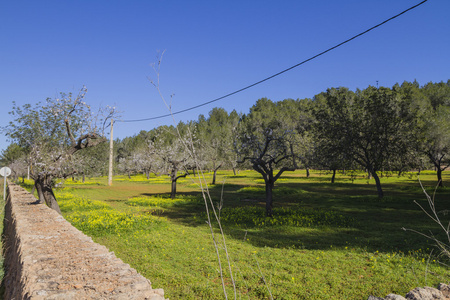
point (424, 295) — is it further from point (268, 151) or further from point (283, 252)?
point (268, 151)

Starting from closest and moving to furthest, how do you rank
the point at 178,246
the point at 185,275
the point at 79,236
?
1. the point at 185,275
2. the point at 79,236
3. the point at 178,246

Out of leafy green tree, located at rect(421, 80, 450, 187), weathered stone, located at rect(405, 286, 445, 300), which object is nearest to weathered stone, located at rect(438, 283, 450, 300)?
weathered stone, located at rect(405, 286, 445, 300)

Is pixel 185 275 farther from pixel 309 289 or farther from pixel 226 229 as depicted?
pixel 226 229

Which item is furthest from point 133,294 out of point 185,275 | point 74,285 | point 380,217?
point 380,217

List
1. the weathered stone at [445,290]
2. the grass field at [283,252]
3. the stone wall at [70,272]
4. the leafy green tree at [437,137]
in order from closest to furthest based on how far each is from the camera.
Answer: the weathered stone at [445,290], the stone wall at [70,272], the grass field at [283,252], the leafy green tree at [437,137]

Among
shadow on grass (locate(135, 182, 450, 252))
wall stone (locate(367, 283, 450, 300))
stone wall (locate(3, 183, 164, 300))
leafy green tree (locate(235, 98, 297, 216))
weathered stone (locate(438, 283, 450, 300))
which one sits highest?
leafy green tree (locate(235, 98, 297, 216))

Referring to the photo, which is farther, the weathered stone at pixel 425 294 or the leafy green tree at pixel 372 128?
the leafy green tree at pixel 372 128

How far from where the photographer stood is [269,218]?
52.5 ft

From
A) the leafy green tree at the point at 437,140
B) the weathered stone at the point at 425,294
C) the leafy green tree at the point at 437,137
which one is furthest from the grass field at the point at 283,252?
the leafy green tree at the point at 437,140

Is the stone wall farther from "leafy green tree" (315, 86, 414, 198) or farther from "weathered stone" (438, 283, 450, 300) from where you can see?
"leafy green tree" (315, 86, 414, 198)

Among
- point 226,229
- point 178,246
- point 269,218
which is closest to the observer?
point 178,246

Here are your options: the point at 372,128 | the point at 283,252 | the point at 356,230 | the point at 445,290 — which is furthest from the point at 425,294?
the point at 372,128

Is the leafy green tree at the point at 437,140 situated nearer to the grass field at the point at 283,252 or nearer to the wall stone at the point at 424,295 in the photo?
the grass field at the point at 283,252

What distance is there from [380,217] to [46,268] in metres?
16.5
